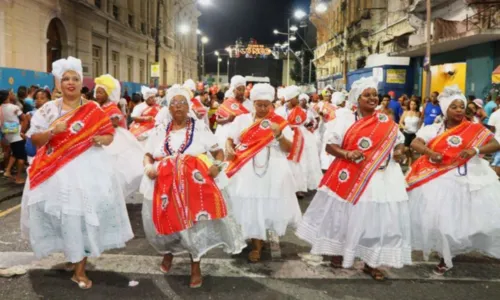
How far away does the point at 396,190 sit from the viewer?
4.80 metres

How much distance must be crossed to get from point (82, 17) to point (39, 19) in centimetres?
447

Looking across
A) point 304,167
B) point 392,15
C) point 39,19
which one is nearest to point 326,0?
point 392,15

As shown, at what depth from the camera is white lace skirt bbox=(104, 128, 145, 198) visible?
709 centimetres

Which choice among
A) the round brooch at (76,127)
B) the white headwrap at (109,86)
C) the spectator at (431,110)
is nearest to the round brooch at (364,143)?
the round brooch at (76,127)

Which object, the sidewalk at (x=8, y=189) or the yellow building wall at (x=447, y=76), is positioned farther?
the yellow building wall at (x=447, y=76)

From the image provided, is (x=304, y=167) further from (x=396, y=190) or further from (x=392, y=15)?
(x=392, y=15)

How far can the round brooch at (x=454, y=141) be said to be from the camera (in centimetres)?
506

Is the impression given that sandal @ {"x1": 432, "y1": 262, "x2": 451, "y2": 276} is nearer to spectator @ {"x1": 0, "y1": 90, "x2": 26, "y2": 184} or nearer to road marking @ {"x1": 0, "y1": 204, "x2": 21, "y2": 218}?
road marking @ {"x1": 0, "y1": 204, "x2": 21, "y2": 218}

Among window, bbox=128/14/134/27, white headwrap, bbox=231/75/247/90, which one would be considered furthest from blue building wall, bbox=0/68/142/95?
window, bbox=128/14/134/27

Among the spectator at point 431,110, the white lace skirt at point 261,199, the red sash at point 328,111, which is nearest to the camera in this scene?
the white lace skirt at point 261,199

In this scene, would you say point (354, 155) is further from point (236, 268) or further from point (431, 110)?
point (431, 110)

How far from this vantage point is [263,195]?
5375 mm

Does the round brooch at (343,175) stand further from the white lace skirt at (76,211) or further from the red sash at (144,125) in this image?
the red sash at (144,125)

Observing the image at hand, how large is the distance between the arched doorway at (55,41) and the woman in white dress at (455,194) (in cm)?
1861
